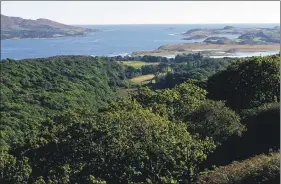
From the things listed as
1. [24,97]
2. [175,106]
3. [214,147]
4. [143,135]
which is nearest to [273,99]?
[175,106]

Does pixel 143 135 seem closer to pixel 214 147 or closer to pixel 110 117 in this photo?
pixel 110 117

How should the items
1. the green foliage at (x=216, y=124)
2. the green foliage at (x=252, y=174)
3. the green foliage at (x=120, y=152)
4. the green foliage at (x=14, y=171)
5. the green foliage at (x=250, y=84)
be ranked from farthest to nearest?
the green foliage at (x=250, y=84) → the green foliage at (x=216, y=124) → the green foliage at (x=14, y=171) → the green foliage at (x=120, y=152) → the green foliage at (x=252, y=174)

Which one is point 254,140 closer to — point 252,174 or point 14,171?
point 252,174

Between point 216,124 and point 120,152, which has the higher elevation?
point 216,124

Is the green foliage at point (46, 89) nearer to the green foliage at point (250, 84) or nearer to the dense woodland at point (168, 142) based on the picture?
the green foliage at point (250, 84)

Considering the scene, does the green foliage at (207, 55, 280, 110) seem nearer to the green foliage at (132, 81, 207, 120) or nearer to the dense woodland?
the dense woodland

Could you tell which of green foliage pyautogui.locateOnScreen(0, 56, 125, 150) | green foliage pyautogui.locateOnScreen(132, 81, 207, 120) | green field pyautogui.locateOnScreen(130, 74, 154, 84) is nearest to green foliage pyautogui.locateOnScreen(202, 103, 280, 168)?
green foliage pyautogui.locateOnScreen(132, 81, 207, 120)

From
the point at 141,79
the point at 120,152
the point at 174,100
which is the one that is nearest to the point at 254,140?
the point at 174,100

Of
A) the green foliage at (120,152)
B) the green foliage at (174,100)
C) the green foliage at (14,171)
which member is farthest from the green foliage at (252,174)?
the green foliage at (174,100)
